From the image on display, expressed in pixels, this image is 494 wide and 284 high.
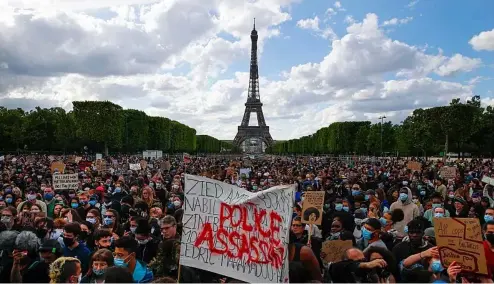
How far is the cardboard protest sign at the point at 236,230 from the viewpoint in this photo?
4.54 meters

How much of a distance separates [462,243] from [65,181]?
11070 millimetres

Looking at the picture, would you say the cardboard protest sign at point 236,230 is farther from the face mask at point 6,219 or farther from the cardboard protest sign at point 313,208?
the face mask at point 6,219

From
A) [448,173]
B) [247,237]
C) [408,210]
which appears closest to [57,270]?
[247,237]

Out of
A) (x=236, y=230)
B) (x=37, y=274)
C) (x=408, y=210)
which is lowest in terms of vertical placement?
(x=37, y=274)

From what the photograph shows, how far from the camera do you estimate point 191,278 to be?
4734 mm

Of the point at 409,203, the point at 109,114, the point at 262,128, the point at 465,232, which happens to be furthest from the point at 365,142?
the point at 465,232

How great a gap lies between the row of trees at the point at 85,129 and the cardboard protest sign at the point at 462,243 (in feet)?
197

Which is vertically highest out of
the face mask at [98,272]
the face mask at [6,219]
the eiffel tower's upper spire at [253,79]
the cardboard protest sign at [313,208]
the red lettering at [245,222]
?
the eiffel tower's upper spire at [253,79]

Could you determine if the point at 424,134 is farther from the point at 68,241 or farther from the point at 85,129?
the point at 68,241

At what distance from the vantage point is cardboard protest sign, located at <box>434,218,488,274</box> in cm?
442

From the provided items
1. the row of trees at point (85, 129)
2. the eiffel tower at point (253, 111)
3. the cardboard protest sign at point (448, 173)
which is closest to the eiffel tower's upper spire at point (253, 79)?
the eiffel tower at point (253, 111)

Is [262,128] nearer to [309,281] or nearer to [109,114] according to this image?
[109,114]

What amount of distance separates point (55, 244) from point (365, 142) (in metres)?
77.1

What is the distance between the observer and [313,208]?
796cm
